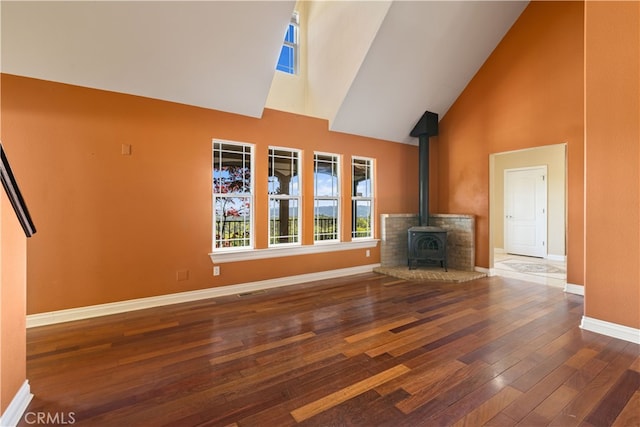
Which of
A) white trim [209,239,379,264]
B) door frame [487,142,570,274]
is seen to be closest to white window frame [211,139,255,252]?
white trim [209,239,379,264]

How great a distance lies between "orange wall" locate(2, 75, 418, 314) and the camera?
2.90 metres

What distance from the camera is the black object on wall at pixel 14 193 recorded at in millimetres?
1417

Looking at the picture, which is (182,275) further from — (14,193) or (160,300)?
(14,193)

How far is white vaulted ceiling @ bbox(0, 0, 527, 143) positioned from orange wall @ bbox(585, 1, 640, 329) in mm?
1936

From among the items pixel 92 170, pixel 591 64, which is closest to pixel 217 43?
pixel 92 170

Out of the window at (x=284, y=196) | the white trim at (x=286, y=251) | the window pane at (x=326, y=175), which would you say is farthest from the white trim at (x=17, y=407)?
the window pane at (x=326, y=175)

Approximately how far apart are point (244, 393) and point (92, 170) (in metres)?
2.99

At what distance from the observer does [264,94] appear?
3.87 meters

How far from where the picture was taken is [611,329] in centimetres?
254

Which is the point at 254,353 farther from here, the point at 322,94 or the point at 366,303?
the point at 322,94

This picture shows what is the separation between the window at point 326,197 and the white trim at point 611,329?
335 cm

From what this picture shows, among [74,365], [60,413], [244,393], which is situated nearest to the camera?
[60,413]

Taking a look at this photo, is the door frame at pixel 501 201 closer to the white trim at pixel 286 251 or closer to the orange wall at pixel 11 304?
the white trim at pixel 286 251

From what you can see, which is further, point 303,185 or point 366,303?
point 303,185
